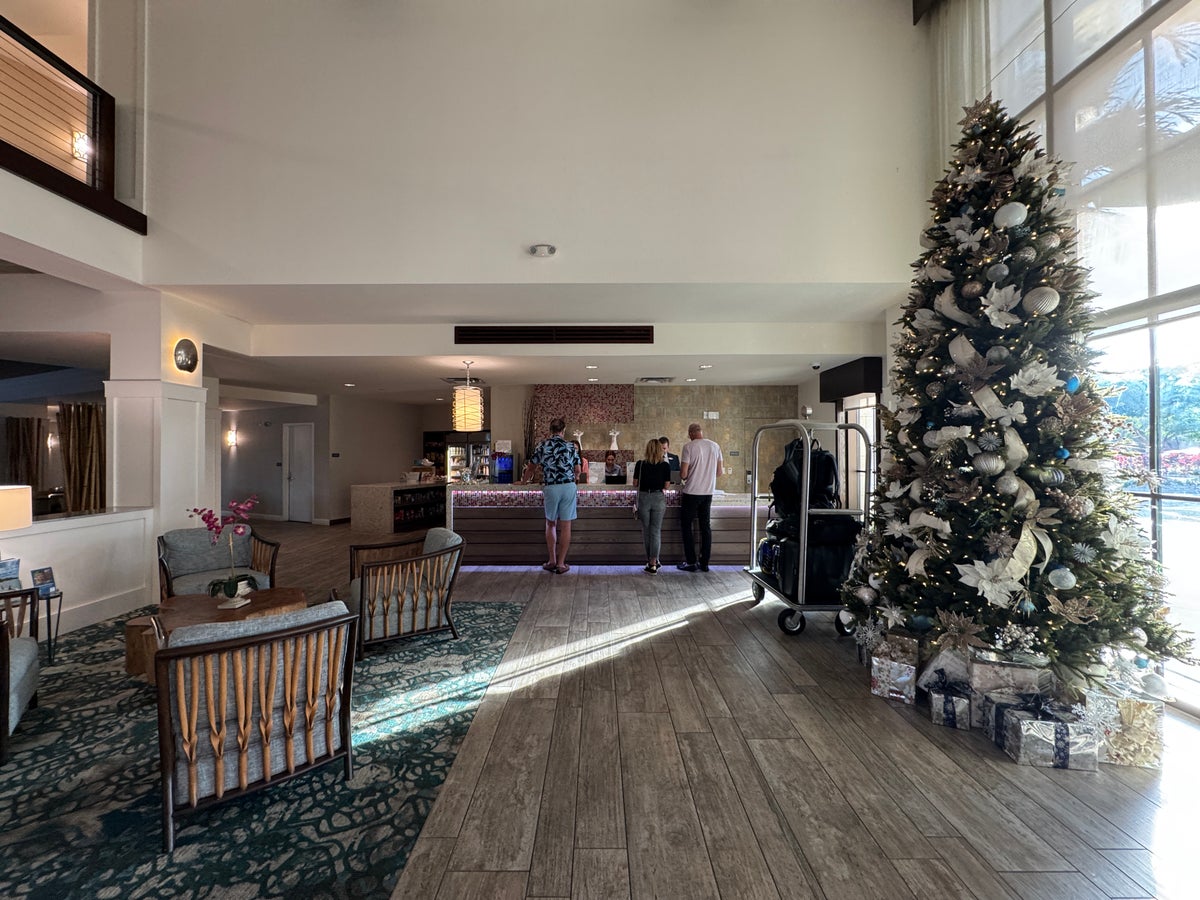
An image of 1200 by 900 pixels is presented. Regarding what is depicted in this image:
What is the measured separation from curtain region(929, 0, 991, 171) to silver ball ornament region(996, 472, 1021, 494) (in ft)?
10.4

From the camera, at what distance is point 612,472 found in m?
8.55

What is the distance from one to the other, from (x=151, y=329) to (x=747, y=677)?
5.93m

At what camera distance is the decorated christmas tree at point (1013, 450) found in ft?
8.31

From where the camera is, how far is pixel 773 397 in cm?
978

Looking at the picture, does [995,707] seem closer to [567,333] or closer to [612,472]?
[567,333]

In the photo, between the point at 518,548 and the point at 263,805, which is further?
the point at 518,548

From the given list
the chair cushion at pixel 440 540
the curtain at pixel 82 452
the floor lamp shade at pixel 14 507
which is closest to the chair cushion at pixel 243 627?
the chair cushion at pixel 440 540

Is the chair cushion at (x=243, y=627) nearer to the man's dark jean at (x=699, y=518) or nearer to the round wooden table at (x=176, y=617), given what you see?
the round wooden table at (x=176, y=617)

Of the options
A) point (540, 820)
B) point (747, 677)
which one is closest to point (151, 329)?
point (540, 820)

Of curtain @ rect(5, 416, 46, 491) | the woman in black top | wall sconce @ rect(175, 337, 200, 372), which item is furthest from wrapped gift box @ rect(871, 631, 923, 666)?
curtain @ rect(5, 416, 46, 491)

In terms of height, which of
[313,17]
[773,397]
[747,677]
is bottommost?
[747,677]

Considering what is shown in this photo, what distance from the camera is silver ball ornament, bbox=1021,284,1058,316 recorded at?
261 centimetres

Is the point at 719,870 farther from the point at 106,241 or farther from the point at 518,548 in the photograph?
the point at 106,241

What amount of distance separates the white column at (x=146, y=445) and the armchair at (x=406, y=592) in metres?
2.31
